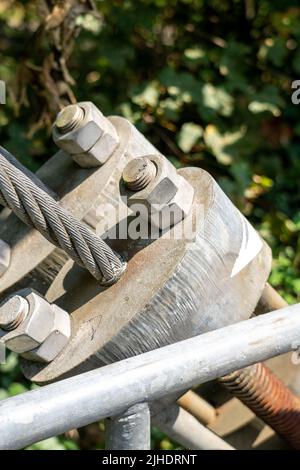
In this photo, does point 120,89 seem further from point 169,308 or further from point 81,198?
point 169,308

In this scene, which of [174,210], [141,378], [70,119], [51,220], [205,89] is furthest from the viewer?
[205,89]

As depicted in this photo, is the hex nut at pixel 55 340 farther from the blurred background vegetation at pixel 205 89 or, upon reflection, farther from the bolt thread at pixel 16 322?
the blurred background vegetation at pixel 205 89

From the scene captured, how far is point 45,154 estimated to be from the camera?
3.65 m

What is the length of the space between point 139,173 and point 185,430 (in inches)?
28.8

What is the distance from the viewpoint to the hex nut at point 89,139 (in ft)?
6.49

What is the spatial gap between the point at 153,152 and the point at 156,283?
417mm

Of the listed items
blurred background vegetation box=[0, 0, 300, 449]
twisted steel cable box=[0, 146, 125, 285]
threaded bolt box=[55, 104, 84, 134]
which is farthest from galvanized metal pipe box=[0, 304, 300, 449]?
blurred background vegetation box=[0, 0, 300, 449]

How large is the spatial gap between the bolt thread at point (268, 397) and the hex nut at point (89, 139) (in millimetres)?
642

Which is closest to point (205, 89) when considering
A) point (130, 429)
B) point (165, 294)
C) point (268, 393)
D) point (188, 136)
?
point (188, 136)

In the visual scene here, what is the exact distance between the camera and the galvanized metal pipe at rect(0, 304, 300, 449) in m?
1.32

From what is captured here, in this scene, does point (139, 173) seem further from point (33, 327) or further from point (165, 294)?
point (33, 327)

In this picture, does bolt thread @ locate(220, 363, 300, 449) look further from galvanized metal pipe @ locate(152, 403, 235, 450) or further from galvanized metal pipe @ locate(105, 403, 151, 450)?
galvanized metal pipe @ locate(105, 403, 151, 450)

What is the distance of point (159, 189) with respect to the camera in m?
1.82

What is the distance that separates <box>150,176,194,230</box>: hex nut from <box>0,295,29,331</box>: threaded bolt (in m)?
0.33
